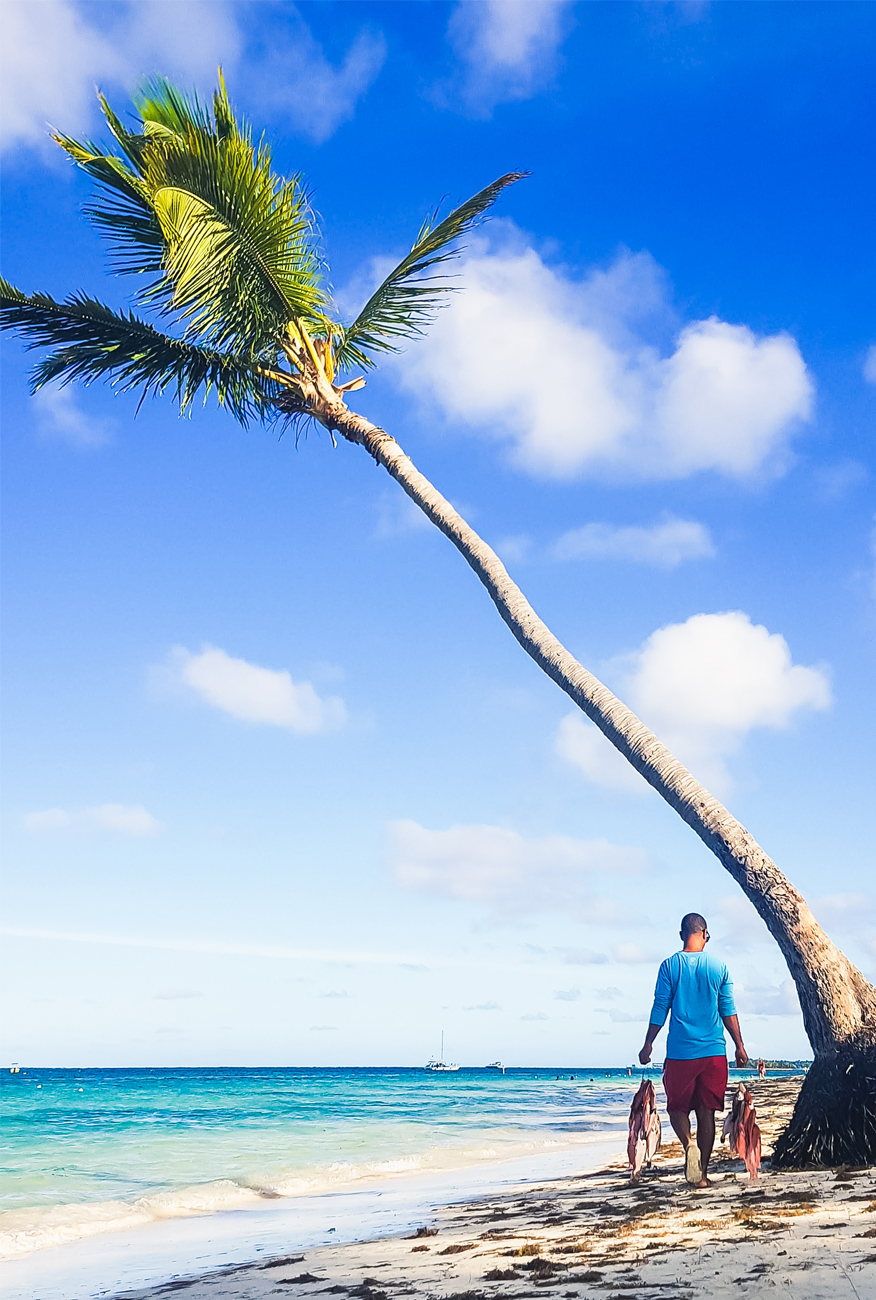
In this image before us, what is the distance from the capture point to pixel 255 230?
29.6 feet

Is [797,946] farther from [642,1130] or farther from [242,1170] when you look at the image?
[242,1170]

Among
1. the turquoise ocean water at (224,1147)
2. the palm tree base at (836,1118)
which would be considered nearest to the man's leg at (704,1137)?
the palm tree base at (836,1118)

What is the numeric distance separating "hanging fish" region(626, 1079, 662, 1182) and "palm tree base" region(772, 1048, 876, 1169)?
81 cm

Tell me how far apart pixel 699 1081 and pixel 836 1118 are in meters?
1.05

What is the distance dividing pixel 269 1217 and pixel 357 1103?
26728mm

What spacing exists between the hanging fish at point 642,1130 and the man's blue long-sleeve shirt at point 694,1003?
0.75 metres

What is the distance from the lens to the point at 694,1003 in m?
5.95

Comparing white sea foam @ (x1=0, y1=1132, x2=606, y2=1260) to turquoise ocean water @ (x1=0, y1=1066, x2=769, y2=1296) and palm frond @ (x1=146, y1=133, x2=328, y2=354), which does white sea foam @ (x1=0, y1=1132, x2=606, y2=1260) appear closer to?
turquoise ocean water @ (x1=0, y1=1066, x2=769, y2=1296)

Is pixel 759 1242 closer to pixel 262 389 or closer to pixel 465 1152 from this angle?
pixel 262 389

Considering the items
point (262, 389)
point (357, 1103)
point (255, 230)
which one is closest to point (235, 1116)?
point (357, 1103)

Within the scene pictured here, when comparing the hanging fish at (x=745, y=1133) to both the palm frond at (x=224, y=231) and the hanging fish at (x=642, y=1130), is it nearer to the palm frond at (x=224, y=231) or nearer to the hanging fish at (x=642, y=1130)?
the hanging fish at (x=642, y=1130)

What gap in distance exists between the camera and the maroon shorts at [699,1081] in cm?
587

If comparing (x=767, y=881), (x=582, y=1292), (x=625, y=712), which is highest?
(x=625, y=712)

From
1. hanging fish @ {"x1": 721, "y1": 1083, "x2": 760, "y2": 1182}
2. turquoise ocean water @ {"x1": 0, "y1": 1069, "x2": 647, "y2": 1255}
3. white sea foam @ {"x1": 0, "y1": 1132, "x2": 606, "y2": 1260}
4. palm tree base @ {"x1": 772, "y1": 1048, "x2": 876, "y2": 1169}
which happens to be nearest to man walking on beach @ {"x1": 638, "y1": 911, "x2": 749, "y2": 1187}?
hanging fish @ {"x1": 721, "y1": 1083, "x2": 760, "y2": 1182}
